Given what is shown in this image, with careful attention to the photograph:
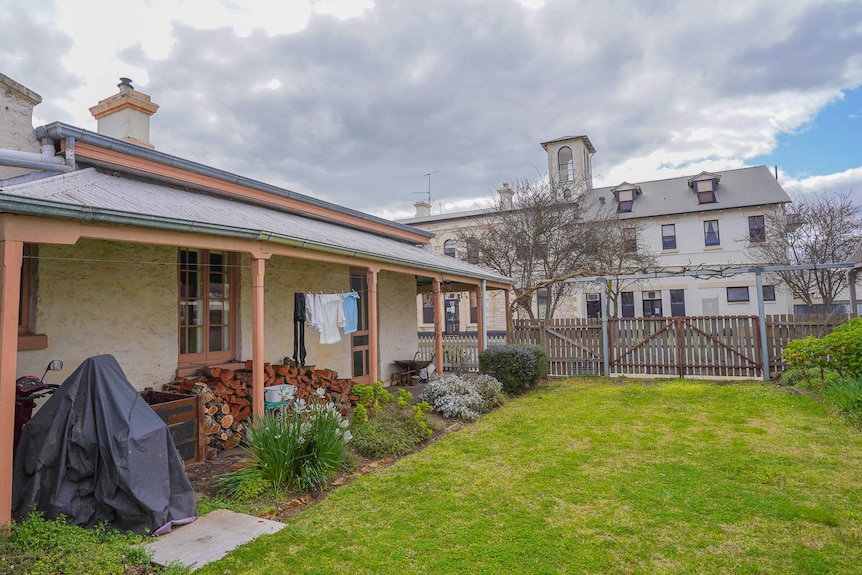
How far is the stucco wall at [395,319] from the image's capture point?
11.3 m

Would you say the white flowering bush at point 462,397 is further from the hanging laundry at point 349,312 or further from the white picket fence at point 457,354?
the white picket fence at point 457,354

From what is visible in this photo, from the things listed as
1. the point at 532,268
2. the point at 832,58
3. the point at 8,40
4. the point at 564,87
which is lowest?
the point at 532,268

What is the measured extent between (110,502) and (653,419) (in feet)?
Result: 24.7

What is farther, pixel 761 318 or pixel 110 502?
pixel 761 318

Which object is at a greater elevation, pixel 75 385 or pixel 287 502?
pixel 75 385

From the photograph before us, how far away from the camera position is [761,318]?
446 inches

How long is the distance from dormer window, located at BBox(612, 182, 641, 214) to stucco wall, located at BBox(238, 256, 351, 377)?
81.1ft

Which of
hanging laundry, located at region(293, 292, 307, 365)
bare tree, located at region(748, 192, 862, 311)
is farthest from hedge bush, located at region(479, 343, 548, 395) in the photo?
bare tree, located at region(748, 192, 862, 311)

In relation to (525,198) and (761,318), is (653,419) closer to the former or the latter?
(761,318)

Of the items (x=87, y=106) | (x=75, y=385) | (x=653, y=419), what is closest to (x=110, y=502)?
(x=75, y=385)

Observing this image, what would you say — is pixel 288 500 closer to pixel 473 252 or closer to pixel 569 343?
pixel 569 343

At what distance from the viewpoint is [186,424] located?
5367mm

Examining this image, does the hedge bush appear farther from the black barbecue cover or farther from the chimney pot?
the chimney pot

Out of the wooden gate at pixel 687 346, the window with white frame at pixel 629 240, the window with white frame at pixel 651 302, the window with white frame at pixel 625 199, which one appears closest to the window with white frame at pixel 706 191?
the window with white frame at pixel 625 199
